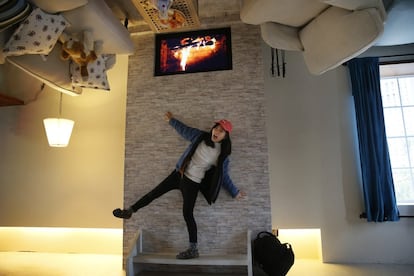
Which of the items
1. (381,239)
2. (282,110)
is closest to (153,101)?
(282,110)

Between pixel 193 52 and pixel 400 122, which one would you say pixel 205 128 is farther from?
pixel 400 122

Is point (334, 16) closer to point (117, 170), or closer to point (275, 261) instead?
point (275, 261)

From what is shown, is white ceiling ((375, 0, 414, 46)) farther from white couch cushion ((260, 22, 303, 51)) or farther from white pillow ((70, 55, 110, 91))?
white pillow ((70, 55, 110, 91))

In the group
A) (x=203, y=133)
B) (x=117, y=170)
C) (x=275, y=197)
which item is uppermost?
(x=203, y=133)

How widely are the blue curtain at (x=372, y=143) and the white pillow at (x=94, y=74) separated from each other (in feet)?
8.51

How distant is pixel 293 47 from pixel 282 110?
0.94 meters

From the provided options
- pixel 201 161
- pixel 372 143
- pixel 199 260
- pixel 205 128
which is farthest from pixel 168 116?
pixel 372 143

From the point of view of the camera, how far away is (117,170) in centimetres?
345

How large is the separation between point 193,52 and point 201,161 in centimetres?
122

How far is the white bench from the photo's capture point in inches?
93.4

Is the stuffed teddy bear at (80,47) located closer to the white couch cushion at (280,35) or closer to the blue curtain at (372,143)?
the white couch cushion at (280,35)

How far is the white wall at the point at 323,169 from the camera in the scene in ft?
9.50

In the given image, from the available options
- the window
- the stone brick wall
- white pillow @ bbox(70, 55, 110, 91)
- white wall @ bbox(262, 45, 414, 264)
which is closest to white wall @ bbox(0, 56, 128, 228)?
the stone brick wall

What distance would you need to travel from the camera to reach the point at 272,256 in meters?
2.36
